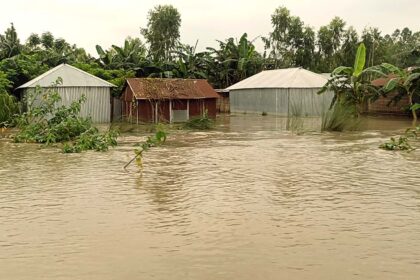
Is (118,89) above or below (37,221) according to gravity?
above

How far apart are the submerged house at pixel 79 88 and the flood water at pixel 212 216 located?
37.9 feet

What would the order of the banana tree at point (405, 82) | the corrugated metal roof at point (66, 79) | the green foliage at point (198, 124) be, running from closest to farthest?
the green foliage at point (198, 124)
the banana tree at point (405, 82)
the corrugated metal roof at point (66, 79)

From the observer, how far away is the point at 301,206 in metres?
8.27

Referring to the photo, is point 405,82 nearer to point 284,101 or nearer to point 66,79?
point 284,101

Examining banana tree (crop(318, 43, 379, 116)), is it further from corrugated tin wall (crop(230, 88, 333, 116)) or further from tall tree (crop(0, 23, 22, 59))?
tall tree (crop(0, 23, 22, 59))

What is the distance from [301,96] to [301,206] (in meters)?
24.6

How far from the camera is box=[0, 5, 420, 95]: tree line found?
3069cm

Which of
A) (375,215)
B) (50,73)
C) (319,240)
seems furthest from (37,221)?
(50,73)

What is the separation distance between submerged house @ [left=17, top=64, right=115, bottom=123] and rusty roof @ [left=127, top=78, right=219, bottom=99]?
5.19ft

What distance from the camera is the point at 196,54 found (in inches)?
1481

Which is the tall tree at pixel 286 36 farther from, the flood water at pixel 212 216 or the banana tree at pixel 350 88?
the flood water at pixel 212 216

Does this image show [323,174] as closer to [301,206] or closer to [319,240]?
[301,206]

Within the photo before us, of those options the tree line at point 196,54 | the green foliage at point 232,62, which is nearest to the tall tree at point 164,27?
the tree line at point 196,54

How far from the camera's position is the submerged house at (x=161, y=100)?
2716 cm
